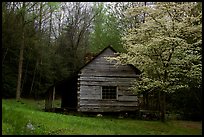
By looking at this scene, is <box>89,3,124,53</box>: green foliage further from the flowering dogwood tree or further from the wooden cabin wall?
the flowering dogwood tree

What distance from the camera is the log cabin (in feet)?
83.5

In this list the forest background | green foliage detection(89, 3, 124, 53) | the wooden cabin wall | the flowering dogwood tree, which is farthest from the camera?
green foliage detection(89, 3, 124, 53)

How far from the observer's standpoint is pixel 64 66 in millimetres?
50000

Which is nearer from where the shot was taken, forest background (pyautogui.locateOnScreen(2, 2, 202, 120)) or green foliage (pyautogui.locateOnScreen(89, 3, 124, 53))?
forest background (pyautogui.locateOnScreen(2, 2, 202, 120))

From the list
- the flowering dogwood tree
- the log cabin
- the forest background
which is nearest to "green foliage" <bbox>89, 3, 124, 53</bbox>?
the forest background

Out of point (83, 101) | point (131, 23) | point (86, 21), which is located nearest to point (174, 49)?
point (83, 101)

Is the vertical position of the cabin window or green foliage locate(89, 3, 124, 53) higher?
green foliage locate(89, 3, 124, 53)

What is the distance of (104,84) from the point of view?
2577 centimetres

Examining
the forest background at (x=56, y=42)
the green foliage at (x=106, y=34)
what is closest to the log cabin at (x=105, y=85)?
the forest background at (x=56, y=42)

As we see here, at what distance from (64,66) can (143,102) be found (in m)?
20.9

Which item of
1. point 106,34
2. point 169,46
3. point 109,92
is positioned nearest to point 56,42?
point 106,34

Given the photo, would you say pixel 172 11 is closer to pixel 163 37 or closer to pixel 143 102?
pixel 163 37

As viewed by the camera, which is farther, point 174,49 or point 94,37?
point 94,37

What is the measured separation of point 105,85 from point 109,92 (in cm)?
70
